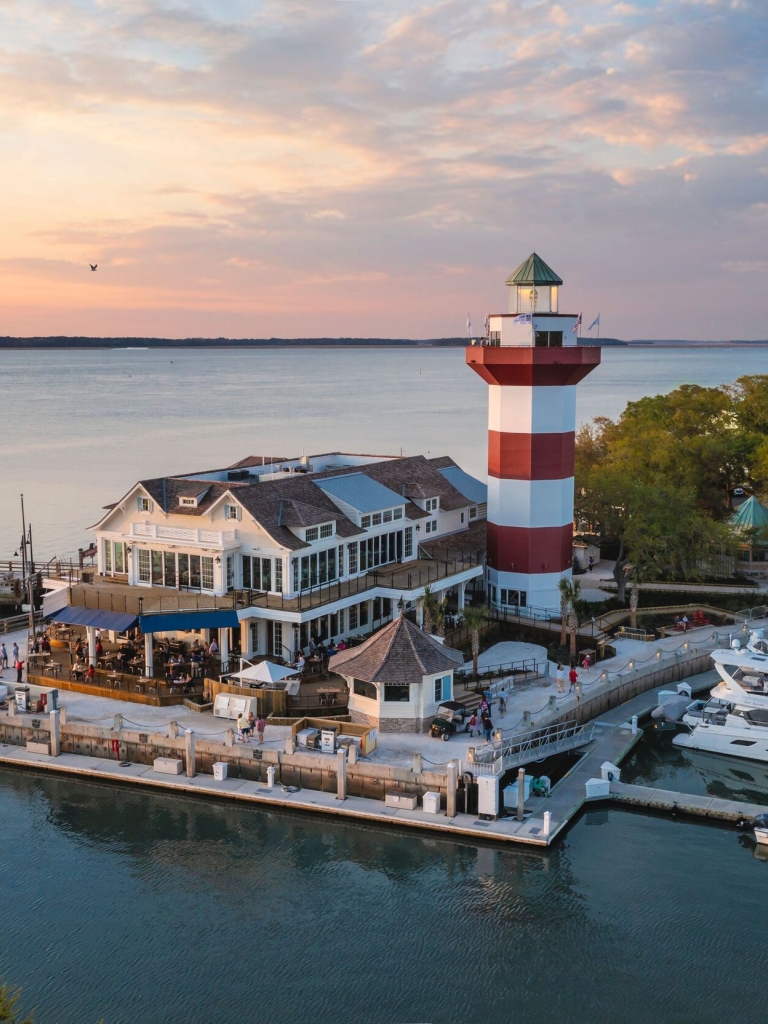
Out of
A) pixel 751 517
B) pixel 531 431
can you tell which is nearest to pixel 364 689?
pixel 531 431

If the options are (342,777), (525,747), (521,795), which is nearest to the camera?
(521,795)

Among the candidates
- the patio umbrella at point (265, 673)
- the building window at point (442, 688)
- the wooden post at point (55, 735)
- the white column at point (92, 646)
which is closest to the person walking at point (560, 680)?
the building window at point (442, 688)

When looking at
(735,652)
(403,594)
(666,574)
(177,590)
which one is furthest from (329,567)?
(666,574)

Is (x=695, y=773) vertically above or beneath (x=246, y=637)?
beneath

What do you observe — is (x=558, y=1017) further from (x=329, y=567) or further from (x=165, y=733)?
(x=329, y=567)

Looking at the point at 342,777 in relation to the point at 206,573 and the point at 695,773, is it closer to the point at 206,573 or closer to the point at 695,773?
the point at 206,573

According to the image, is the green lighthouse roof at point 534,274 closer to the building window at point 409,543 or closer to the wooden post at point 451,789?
the building window at point 409,543

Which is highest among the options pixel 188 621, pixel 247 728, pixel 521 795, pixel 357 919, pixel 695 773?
pixel 188 621
